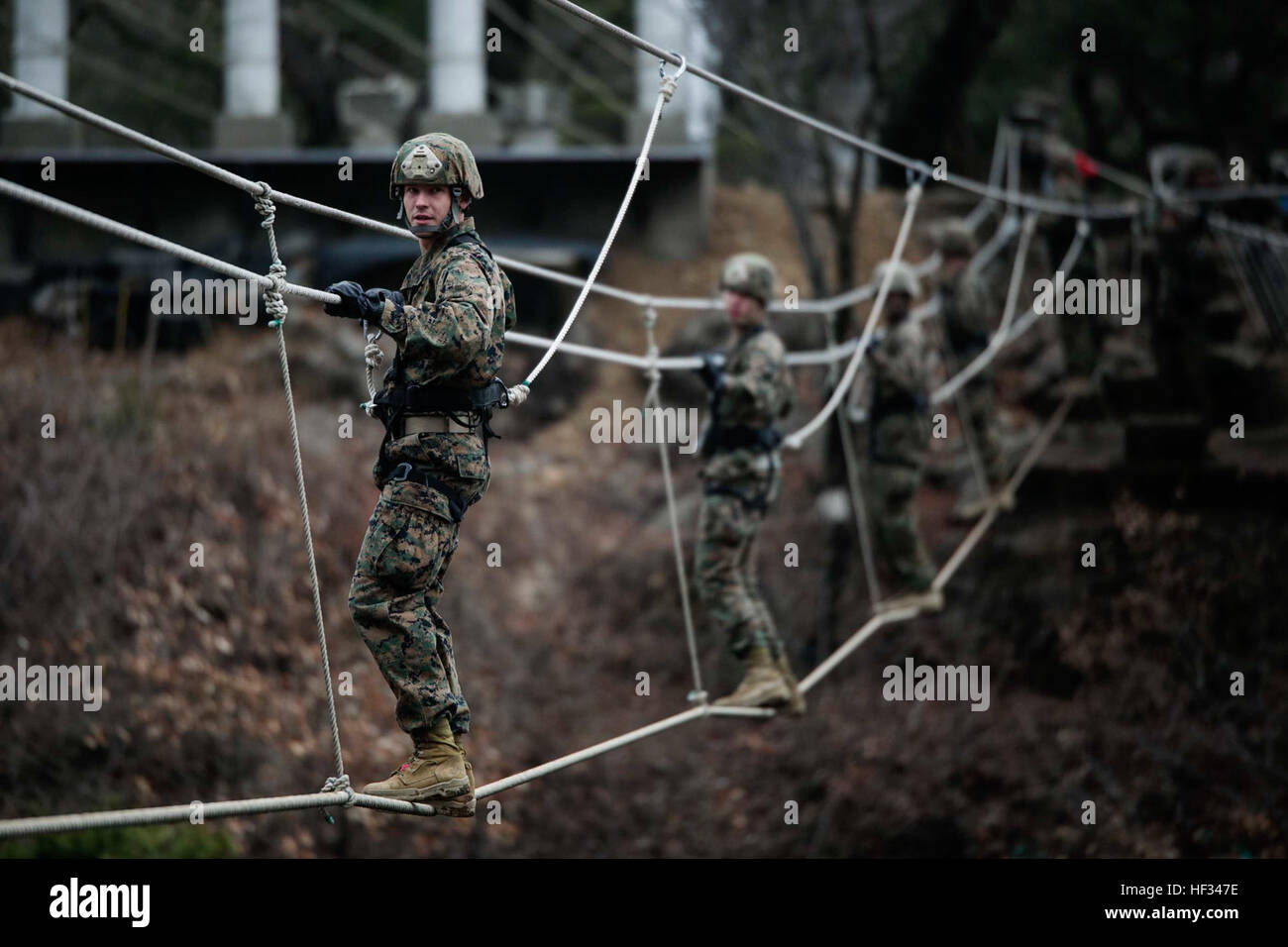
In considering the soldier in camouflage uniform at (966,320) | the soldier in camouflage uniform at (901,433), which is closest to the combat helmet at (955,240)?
the soldier in camouflage uniform at (966,320)

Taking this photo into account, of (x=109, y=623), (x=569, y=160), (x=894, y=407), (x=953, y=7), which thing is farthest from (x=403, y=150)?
(x=953, y=7)

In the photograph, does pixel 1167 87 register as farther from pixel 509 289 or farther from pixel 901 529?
pixel 509 289

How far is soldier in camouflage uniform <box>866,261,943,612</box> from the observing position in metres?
8.16

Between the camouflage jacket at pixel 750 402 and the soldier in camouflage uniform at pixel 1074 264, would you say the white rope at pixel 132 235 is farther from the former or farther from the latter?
the soldier in camouflage uniform at pixel 1074 264

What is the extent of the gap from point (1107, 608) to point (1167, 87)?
26.0 feet

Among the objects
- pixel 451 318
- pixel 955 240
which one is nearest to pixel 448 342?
pixel 451 318

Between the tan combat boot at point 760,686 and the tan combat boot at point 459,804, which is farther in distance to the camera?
the tan combat boot at point 760,686

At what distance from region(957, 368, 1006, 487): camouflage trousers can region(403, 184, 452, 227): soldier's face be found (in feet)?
20.0

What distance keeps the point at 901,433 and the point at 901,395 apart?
203 mm

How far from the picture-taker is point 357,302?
3711 millimetres

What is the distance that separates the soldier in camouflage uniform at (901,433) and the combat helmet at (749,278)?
1.87 m

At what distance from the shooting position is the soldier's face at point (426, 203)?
4043mm

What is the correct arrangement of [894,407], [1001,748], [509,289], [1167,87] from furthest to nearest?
[1167,87], [1001,748], [894,407], [509,289]
